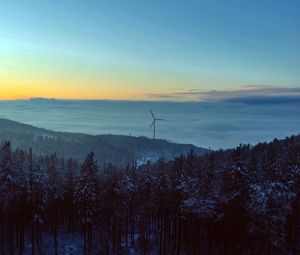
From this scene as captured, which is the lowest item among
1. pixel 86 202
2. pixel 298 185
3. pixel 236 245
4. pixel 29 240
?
pixel 29 240

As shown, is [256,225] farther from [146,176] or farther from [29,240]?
[29,240]

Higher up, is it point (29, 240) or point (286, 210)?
point (286, 210)

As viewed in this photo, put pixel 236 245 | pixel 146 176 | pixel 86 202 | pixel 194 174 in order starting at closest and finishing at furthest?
pixel 236 245 < pixel 86 202 < pixel 194 174 < pixel 146 176

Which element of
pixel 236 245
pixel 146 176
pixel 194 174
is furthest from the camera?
pixel 146 176

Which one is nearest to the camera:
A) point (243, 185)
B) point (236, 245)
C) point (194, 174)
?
point (243, 185)

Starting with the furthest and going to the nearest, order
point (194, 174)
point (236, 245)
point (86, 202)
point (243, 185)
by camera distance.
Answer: point (194, 174) → point (86, 202) → point (236, 245) → point (243, 185)

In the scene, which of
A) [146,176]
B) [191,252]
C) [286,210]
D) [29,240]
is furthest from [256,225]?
[29,240]

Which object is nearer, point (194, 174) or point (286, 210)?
point (286, 210)

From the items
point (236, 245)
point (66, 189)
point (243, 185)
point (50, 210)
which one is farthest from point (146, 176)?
point (243, 185)

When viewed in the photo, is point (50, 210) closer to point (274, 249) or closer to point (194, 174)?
point (194, 174)
